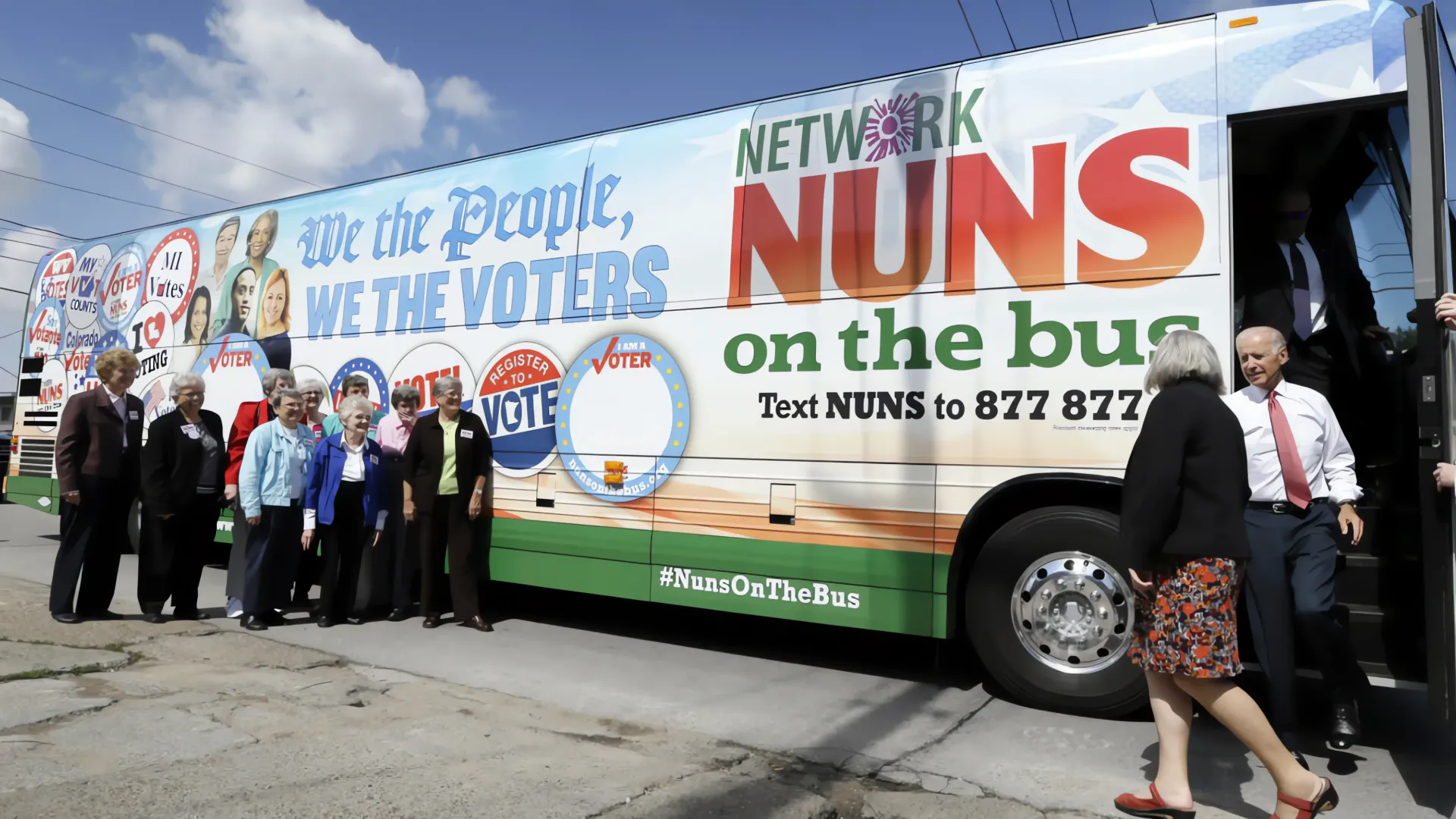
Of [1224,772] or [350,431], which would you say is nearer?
[1224,772]

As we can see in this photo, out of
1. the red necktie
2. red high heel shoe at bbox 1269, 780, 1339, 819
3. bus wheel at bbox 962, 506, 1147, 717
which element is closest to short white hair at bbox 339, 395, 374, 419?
bus wheel at bbox 962, 506, 1147, 717

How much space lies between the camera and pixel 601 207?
6914 mm

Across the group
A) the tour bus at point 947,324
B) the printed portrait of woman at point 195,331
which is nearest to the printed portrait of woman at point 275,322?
the printed portrait of woman at point 195,331

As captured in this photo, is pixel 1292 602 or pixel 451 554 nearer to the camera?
pixel 1292 602

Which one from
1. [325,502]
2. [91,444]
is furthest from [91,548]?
[325,502]

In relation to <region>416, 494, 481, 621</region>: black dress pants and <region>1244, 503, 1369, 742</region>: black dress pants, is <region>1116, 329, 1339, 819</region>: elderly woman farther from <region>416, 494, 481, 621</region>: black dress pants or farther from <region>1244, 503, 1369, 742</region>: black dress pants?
<region>416, 494, 481, 621</region>: black dress pants

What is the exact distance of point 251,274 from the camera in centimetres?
932

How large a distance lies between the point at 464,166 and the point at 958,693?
5235mm

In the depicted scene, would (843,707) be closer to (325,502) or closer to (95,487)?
(325,502)

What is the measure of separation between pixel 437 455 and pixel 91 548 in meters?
2.41

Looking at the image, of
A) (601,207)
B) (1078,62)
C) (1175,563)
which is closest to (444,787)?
(1175,563)

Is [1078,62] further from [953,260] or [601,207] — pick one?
[601,207]

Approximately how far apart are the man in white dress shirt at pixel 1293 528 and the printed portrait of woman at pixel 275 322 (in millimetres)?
7556

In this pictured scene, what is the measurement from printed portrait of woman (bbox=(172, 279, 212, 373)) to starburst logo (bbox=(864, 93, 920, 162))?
6.89m
